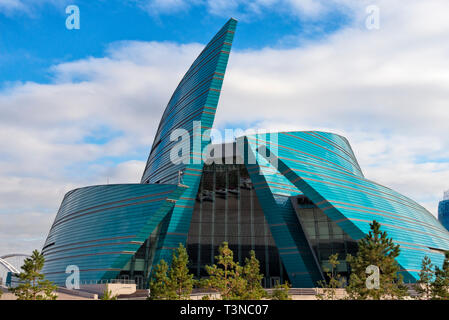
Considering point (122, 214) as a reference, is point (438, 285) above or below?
below

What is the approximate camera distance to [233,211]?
86.1 meters

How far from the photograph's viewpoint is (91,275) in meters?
68.5

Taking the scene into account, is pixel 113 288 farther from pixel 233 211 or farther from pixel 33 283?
pixel 233 211

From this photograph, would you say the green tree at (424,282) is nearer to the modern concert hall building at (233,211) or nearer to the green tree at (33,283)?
the modern concert hall building at (233,211)

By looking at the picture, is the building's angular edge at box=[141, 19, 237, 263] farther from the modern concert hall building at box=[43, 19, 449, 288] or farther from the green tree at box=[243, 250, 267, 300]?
the green tree at box=[243, 250, 267, 300]

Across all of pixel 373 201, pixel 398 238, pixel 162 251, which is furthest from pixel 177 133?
pixel 398 238

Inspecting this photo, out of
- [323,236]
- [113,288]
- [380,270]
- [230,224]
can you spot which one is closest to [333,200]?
[323,236]

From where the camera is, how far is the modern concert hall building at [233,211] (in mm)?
68562

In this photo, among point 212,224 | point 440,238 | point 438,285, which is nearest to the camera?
point 438,285

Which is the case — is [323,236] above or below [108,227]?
below

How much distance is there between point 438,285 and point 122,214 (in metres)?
50.1

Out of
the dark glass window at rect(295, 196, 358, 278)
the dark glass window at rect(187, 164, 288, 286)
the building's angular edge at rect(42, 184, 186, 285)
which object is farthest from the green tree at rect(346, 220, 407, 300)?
the dark glass window at rect(187, 164, 288, 286)

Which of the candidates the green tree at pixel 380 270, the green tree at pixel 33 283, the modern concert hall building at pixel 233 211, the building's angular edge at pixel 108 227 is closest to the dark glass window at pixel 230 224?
the modern concert hall building at pixel 233 211

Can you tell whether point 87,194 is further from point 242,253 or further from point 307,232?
point 307,232
